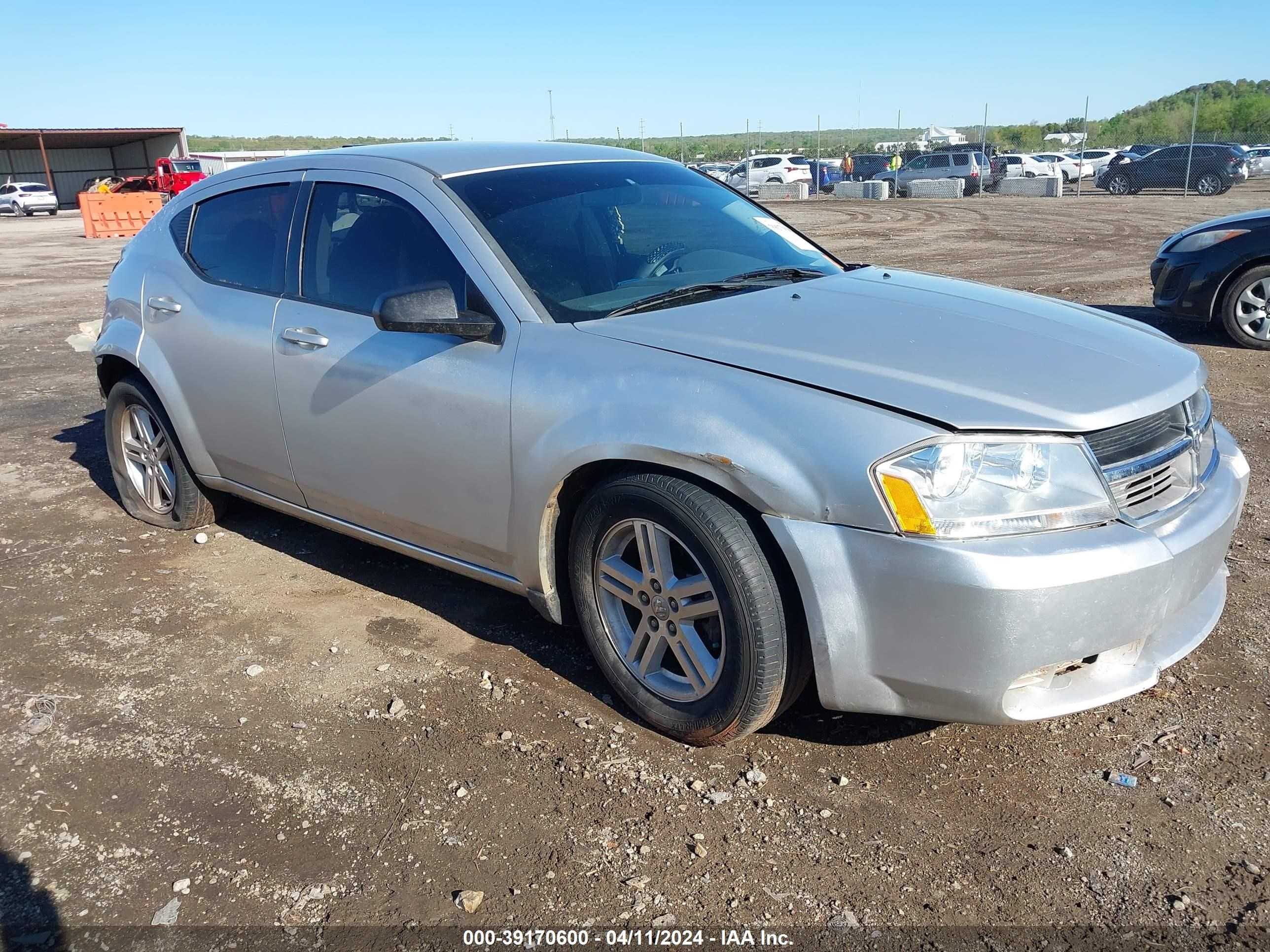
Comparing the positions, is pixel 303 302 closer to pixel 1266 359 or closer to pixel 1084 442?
pixel 1084 442

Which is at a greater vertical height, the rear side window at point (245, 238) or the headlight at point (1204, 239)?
the rear side window at point (245, 238)

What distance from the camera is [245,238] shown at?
439 centimetres

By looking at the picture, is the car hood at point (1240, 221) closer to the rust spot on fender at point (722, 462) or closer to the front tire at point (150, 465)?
the rust spot on fender at point (722, 462)

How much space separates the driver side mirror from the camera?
3.26 meters

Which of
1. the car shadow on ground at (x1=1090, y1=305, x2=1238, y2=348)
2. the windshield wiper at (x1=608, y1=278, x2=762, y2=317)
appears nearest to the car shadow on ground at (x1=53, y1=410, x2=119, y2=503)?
the windshield wiper at (x1=608, y1=278, x2=762, y2=317)

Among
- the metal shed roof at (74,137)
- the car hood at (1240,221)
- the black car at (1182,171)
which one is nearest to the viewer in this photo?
the car hood at (1240,221)

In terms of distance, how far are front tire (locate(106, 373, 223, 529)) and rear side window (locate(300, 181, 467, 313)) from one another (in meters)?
1.38

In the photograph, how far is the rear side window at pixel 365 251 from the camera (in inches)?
142

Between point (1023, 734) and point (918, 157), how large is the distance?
111 feet

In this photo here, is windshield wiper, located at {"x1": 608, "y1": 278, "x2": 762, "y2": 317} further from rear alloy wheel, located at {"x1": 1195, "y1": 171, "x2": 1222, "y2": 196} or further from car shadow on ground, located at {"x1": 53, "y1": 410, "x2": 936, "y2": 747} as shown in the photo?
rear alloy wheel, located at {"x1": 1195, "y1": 171, "x2": 1222, "y2": 196}

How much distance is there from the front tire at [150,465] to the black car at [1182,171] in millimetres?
A: 29823

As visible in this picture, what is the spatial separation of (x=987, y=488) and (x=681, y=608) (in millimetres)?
940

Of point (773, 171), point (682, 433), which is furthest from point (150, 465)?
point (773, 171)

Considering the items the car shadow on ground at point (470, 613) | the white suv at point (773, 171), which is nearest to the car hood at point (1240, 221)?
the car shadow on ground at point (470, 613)
